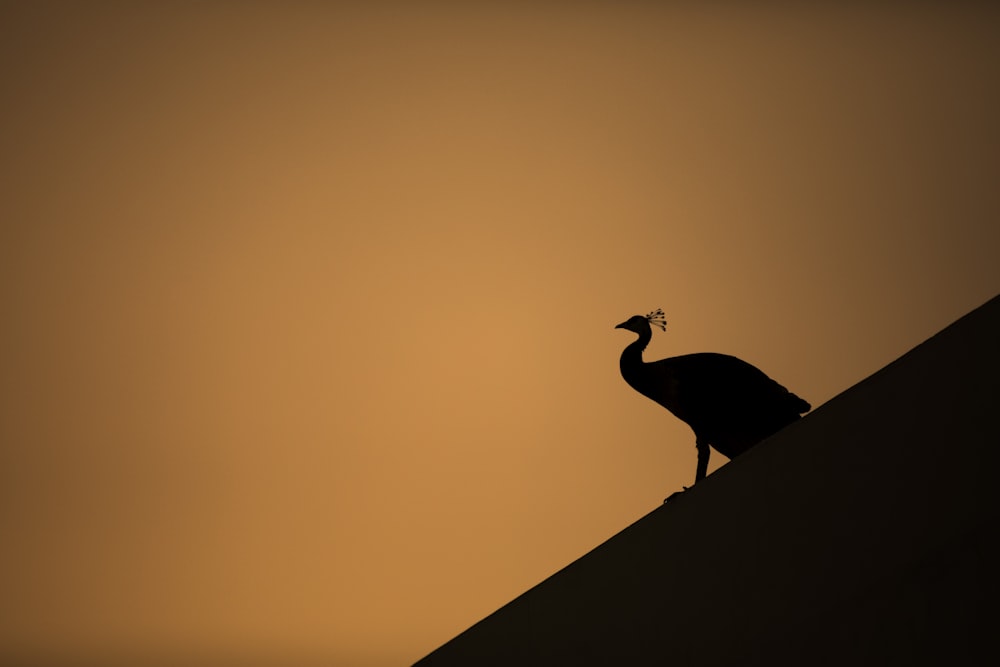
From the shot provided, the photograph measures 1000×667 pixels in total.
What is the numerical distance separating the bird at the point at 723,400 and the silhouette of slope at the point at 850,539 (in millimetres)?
484

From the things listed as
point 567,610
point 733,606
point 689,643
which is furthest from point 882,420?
point 567,610

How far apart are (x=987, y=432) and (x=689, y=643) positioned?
56 cm

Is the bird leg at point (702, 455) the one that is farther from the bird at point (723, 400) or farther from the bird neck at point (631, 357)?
the bird neck at point (631, 357)

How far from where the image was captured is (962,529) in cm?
102

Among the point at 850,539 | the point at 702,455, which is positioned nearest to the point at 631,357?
the point at 702,455

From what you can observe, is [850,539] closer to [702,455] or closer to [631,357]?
[702,455]

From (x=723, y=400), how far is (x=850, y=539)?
0.86 metres

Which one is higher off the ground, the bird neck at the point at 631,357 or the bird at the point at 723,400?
the bird neck at the point at 631,357

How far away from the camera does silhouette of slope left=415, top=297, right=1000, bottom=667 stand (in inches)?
40.4

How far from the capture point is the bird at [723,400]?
1.97 m

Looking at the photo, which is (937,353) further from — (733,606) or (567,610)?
(567,610)

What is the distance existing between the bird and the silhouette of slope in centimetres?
48

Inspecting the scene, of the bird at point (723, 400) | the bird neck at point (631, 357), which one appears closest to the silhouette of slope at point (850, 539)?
the bird at point (723, 400)

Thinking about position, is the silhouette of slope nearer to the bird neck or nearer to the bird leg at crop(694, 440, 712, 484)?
the bird leg at crop(694, 440, 712, 484)
